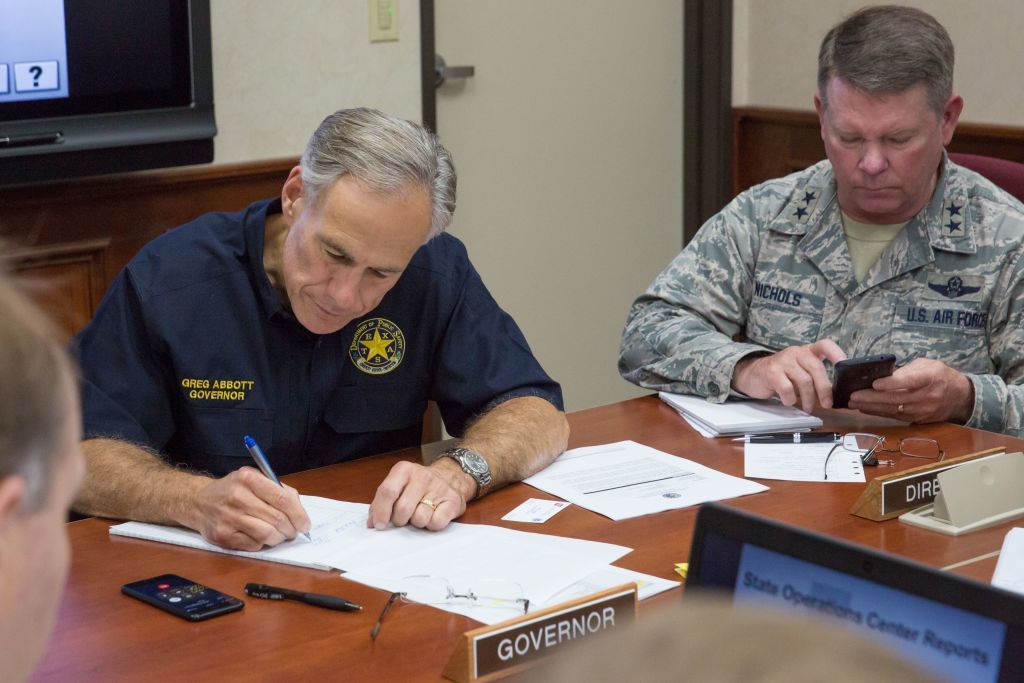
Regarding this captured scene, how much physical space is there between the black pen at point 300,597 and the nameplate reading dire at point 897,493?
0.75m

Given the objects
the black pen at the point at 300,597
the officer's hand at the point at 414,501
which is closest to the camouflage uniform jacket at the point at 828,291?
the officer's hand at the point at 414,501

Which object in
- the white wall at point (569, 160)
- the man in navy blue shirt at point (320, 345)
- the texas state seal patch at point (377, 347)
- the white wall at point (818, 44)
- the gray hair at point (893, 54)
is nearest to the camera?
the man in navy blue shirt at point (320, 345)

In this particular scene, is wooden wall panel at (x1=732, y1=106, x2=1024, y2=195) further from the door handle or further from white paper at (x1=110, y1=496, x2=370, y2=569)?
white paper at (x1=110, y1=496, x2=370, y2=569)

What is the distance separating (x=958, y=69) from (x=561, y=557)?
282 cm

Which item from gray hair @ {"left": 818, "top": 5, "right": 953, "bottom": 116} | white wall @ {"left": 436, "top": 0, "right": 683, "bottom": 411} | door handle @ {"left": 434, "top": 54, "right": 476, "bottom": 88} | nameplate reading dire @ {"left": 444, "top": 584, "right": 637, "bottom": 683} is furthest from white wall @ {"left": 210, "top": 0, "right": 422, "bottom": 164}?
nameplate reading dire @ {"left": 444, "top": 584, "right": 637, "bottom": 683}

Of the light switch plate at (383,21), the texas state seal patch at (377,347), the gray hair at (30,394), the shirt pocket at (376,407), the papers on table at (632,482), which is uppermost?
the light switch plate at (383,21)

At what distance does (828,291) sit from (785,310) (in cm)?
9

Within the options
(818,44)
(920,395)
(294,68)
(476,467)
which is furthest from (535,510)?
(818,44)

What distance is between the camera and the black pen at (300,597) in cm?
160

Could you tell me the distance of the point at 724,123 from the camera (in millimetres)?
4684

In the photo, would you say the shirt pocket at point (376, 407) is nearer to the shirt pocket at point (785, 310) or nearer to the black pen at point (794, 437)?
the black pen at point (794, 437)

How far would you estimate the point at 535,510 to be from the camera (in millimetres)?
1940

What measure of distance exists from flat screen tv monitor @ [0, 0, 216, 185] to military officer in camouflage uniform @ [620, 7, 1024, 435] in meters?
1.28

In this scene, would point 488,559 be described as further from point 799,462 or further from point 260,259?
point 260,259
